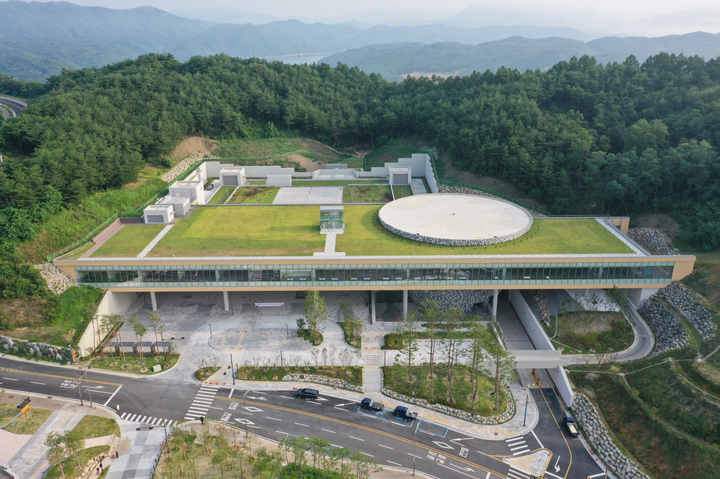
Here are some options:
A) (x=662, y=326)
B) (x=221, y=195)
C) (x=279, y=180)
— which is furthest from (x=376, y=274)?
(x=221, y=195)

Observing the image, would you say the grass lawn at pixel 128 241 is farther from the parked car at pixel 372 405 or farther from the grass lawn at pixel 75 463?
the parked car at pixel 372 405

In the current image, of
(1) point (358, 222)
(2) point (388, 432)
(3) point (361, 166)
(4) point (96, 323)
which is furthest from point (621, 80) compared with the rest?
(4) point (96, 323)

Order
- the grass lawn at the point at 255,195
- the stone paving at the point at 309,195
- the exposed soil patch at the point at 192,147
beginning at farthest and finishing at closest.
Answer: the exposed soil patch at the point at 192,147, the grass lawn at the point at 255,195, the stone paving at the point at 309,195

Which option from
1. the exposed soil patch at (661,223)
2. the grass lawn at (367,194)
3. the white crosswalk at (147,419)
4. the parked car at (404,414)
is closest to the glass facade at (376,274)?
the exposed soil patch at (661,223)

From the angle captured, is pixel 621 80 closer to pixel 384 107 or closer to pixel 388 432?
pixel 384 107

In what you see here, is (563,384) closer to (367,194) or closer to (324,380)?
(324,380)

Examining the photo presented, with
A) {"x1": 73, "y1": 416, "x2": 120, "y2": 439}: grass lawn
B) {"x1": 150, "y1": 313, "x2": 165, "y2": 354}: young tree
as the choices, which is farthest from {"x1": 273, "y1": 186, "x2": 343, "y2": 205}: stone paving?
{"x1": 73, "y1": 416, "x2": 120, "y2": 439}: grass lawn
